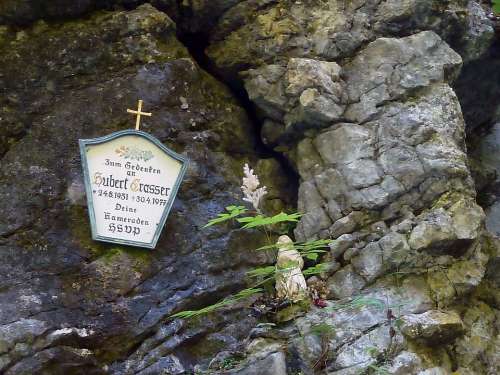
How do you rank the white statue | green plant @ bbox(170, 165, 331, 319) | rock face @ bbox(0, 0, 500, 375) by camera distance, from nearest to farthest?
green plant @ bbox(170, 165, 331, 319) < rock face @ bbox(0, 0, 500, 375) < the white statue

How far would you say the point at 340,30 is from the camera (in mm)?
5363

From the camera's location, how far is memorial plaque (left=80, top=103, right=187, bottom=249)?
4.43m

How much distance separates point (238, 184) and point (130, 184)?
0.92 m

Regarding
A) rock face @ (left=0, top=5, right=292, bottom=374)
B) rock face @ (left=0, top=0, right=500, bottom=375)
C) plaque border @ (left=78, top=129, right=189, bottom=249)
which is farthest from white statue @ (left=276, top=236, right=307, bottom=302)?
plaque border @ (left=78, top=129, right=189, bottom=249)

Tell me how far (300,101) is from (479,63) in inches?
94.8

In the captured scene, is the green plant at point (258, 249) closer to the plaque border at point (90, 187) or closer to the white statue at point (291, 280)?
the white statue at point (291, 280)

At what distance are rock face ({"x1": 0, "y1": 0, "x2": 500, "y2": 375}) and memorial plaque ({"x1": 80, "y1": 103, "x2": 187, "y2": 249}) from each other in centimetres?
15

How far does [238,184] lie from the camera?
506 cm

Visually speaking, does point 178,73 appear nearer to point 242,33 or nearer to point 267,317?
point 242,33

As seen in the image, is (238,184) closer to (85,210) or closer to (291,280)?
(291,280)

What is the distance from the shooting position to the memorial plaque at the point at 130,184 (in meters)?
4.43

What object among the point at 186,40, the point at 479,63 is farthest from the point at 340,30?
the point at 479,63

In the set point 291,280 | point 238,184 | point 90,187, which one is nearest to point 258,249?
point 291,280

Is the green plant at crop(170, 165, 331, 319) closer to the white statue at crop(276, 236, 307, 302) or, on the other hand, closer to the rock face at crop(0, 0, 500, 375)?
the white statue at crop(276, 236, 307, 302)
